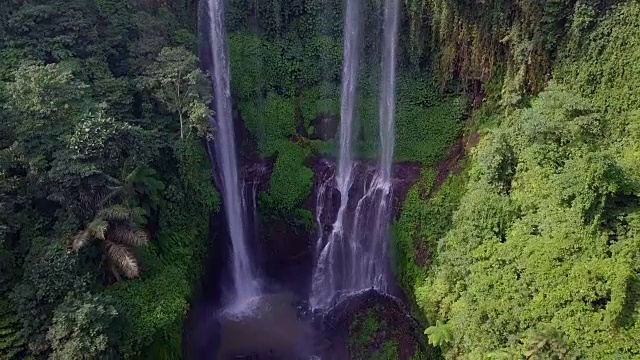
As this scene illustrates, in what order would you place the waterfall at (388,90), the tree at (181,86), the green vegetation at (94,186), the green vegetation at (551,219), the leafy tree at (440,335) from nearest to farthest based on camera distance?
the green vegetation at (551,219) < the green vegetation at (94,186) < the leafy tree at (440,335) < the tree at (181,86) < the waterfall at (388,90)

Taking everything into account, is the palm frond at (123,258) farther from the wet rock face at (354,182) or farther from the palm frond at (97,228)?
the wet rock face at (354,182)

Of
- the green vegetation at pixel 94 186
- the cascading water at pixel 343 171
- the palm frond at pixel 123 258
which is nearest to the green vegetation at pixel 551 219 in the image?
the cascading water at pixel 343 171

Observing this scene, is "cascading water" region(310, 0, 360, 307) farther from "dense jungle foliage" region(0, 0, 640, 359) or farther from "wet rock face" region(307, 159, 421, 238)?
"dense jungle foliage" region(0, 0, 640, 359)

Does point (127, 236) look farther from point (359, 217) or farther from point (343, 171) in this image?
point (343, 171)

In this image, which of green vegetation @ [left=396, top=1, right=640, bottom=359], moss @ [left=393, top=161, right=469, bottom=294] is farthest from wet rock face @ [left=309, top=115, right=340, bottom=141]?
green vegetation @ [left=396, top=1, right=640, bottom=359]

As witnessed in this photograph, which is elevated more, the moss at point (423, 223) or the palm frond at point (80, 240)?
the palm frond at point (80, 240)

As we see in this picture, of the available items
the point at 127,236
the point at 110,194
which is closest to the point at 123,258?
the point at 127,236

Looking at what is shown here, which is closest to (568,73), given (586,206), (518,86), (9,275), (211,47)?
(518,86)
